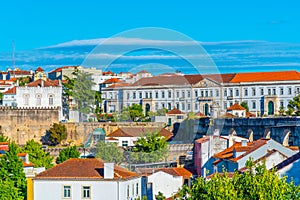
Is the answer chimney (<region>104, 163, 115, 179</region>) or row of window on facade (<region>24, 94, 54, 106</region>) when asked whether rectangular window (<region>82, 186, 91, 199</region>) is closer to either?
chimney (<region>104, 163, 115, 179</region>)

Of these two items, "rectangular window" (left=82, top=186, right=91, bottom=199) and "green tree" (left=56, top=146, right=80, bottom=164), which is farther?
"green tree" (left=56, top=146, right=80, bottom=164)

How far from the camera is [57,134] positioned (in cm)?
6506

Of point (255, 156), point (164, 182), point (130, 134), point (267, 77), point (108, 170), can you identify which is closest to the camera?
point (108, 170)

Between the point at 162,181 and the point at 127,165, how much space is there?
225 cm

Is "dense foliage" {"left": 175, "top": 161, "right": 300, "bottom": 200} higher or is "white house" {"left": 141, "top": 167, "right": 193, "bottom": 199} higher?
"dense foliage" {"left": 175, "top": 161, "right": 300, "bottom": 200}

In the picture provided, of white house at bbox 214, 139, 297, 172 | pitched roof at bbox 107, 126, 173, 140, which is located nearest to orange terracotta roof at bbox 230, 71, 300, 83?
pitched roof at bbox 107, 126, 173, 140

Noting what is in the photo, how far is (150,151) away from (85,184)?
A: 13.7 m

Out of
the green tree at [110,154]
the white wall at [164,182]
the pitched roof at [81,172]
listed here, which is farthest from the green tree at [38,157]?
the pitched roof at [81,172]

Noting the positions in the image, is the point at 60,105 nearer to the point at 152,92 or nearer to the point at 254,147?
the point at 152,92

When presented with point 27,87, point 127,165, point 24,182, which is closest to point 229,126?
point 27,87

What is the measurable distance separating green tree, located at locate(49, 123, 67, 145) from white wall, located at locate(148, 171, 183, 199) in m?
31.2

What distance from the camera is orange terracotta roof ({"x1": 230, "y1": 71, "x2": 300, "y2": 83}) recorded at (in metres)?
95.8

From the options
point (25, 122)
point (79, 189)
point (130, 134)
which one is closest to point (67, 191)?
point (79, 189)

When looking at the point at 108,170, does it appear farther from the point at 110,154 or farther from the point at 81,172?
the point at 110,154
